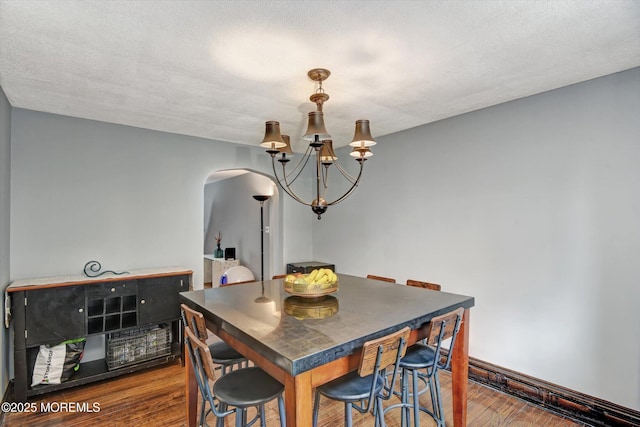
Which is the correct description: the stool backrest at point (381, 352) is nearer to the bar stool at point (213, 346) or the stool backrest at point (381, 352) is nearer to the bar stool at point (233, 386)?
the bar stool at point (233, 386)

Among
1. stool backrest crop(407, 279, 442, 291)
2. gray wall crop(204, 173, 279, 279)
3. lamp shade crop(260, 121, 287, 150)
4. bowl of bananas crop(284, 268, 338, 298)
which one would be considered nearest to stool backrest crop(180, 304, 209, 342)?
bowl of bananas crop(284, 268, 338, 298)

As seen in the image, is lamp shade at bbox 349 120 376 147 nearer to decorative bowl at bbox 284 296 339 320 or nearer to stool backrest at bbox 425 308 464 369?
decorative bowl at bbox 284 296 339 320

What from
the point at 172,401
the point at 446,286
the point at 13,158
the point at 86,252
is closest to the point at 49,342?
the point at 86,252

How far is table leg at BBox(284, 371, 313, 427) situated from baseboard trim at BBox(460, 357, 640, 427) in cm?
219

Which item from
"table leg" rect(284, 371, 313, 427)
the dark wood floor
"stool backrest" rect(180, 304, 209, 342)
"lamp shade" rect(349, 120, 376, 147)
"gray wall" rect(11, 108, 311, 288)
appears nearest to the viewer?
"table leg" rect(284, 371, 313, 427)

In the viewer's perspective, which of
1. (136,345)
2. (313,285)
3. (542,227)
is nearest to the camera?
(313,285)

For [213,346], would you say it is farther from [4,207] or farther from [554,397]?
[554,397]

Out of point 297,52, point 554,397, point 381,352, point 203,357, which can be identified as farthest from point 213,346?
point 554,397

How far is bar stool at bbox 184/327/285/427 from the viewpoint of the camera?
1.51 m

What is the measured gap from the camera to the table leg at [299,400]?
4.15ft

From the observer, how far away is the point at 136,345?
3.09 m

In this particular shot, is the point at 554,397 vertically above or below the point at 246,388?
below

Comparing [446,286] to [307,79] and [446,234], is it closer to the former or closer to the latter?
[446,234]

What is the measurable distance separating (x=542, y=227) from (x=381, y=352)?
6.33ft
